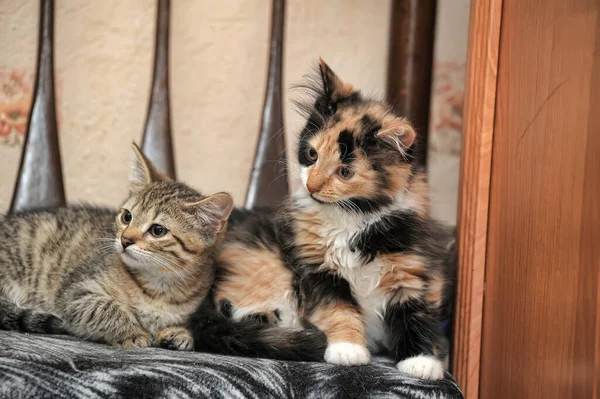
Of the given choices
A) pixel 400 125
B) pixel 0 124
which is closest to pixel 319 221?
pixel 400 125

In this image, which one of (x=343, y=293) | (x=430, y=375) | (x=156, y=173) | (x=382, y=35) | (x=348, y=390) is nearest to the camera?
(x=348, y=390)

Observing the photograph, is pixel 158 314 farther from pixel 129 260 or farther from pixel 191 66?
pixel 191 66

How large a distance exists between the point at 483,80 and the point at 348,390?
72 centimetres

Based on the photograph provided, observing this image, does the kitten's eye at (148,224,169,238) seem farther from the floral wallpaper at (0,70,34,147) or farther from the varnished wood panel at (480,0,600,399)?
the floral wallpaper at (0,70,34,147)

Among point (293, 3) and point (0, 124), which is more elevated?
point (293, 3)

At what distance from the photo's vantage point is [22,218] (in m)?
1.63

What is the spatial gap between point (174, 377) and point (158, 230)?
45cm

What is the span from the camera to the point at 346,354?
3.91ft

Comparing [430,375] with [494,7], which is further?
[494,7]

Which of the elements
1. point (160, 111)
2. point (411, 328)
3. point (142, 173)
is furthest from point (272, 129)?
point (411, 328)

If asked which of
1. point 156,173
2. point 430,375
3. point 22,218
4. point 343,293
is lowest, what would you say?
point 430,375

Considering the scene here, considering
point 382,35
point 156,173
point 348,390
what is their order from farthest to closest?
1. point 382,35
2. point 156,173
3. point 348,390

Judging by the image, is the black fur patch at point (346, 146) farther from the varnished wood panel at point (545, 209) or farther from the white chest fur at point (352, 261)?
the varnished wood panel at point (545, 209)

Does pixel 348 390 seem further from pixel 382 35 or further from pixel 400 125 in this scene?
pixel 382 35
